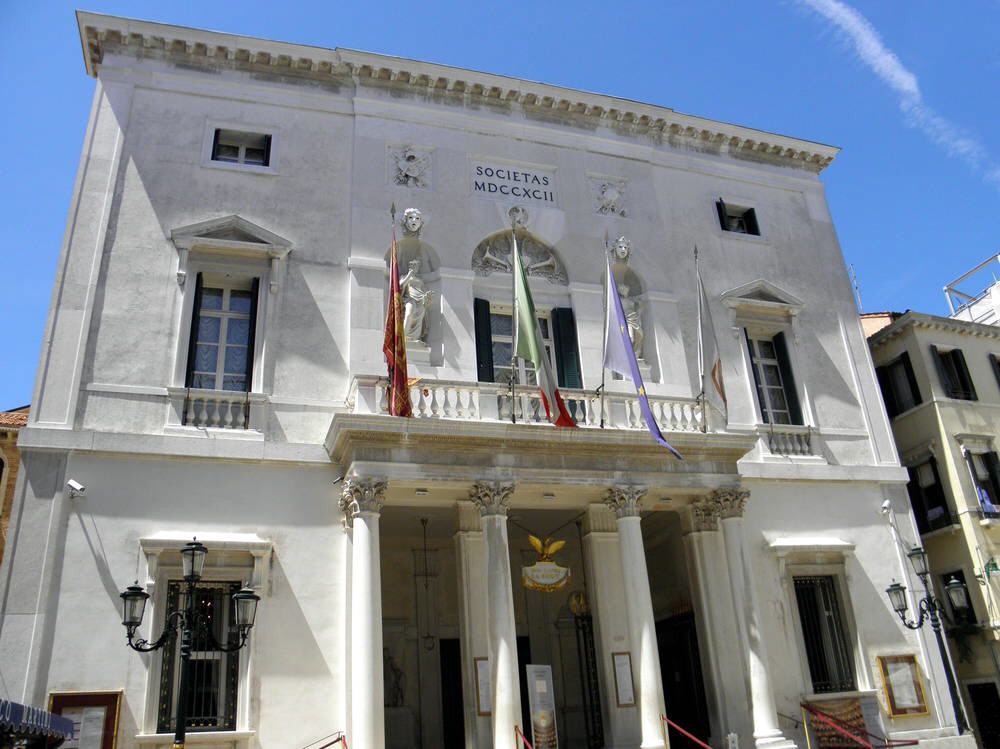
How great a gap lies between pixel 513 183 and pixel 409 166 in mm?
2300

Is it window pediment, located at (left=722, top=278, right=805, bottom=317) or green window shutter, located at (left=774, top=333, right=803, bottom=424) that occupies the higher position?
window pediment, located at (left=722, top=278, right=805, bottom=317)

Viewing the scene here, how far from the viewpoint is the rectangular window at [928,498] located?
21.0 m

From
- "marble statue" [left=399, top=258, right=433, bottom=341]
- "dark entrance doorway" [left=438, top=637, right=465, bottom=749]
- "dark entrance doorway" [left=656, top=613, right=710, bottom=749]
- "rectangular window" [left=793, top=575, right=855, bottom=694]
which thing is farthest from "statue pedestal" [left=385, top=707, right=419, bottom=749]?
"rectangular window" [left=793, top=575, right=855, bottom=694]

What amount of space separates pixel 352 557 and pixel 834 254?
13881mm

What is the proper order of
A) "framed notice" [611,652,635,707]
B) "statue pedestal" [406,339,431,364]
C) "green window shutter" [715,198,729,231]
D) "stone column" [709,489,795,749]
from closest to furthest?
"stone column" [709,489,795,749], "framed notice" [611,652,635,707], "statue pedestal" [406,339,431,364], "green window shutter" [715,198,729,231]

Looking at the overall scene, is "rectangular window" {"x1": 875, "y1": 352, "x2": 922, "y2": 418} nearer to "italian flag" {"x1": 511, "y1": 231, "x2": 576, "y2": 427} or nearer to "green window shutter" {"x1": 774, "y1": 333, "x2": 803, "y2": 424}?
"green window shutter" {"x1": 774, "y1": 333, "x2": 803, "y2": 424}

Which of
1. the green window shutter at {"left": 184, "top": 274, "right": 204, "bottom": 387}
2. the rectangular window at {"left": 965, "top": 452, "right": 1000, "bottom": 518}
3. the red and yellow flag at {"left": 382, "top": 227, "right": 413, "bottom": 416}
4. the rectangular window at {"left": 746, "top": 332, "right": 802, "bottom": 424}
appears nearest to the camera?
the red and yellow flag at {"left": 382, "top": 227, "right": 413, "bottom": 416}

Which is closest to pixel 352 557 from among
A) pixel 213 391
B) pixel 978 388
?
pixel 213 391

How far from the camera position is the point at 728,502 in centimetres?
1563

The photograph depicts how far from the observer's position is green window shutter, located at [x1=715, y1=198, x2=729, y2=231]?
20234 millimetres

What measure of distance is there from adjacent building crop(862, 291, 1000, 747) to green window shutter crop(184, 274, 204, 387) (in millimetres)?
16679

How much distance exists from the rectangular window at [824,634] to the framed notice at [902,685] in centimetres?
64

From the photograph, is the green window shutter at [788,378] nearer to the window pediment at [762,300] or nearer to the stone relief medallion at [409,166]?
the window pediment at [762,300]

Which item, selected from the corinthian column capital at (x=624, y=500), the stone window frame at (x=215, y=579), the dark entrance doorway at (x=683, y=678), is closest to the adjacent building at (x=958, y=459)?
the dark entrance doorway at (x=683, y=678)
